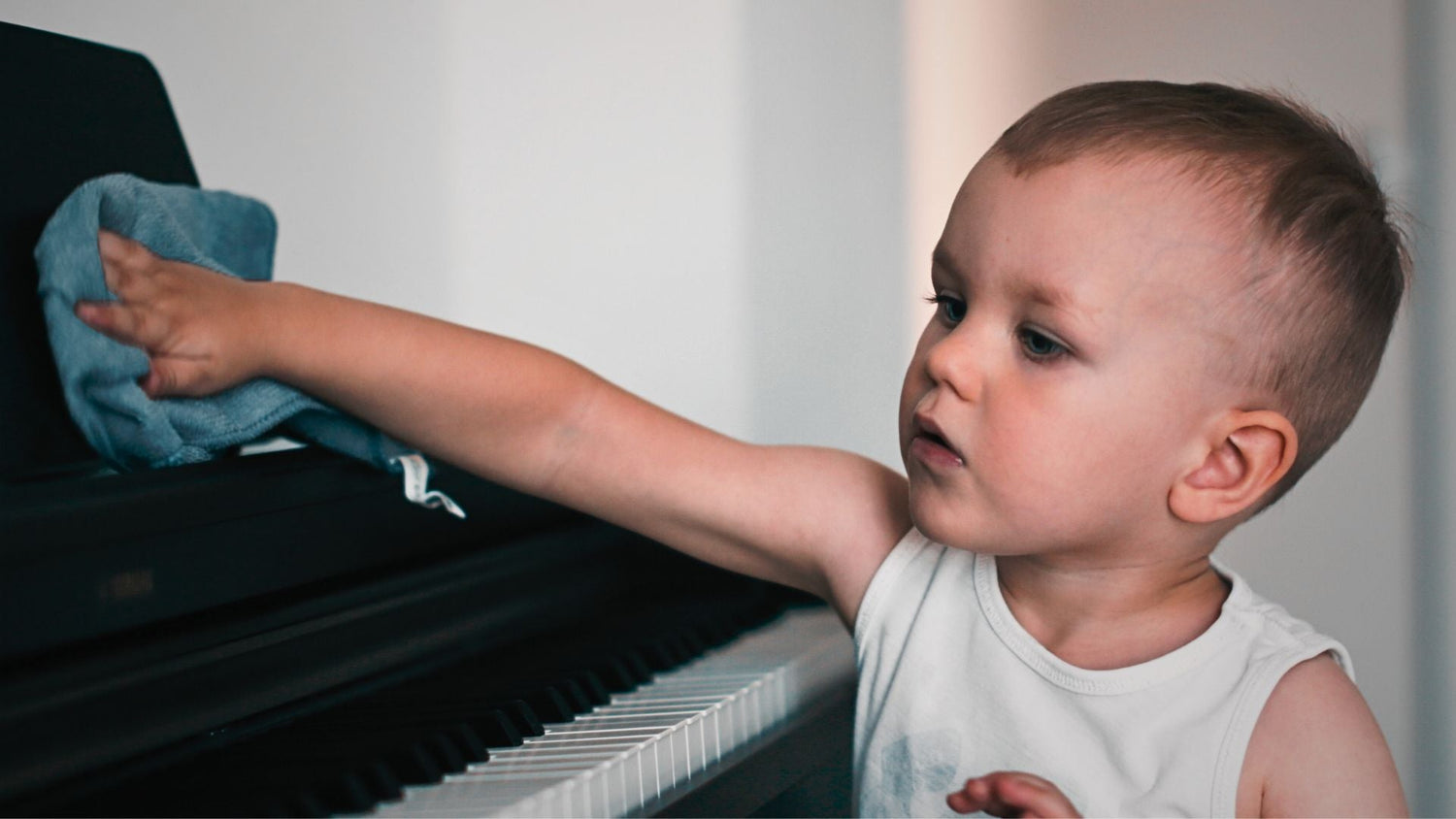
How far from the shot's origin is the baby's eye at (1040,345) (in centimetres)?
82

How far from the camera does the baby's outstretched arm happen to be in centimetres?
83

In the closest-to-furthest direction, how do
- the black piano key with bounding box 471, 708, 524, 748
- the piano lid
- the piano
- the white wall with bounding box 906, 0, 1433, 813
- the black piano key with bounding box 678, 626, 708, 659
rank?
1. the piano
2. the black piano key with bounding box 471, 708, 524, 748
3. the piano lid
4. the black piano key with bounding box 678, 626, 708, 659
5. the white wall with bounding box 906, 0, 1433, 813

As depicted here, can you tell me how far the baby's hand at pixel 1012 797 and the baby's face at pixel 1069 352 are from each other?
0.50ft

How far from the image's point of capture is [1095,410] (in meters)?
0.82

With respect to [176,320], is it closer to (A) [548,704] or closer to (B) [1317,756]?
(A) [548,704]

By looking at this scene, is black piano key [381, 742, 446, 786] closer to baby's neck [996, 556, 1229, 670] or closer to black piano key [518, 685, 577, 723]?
black piano key [518, 685, 577, 723]

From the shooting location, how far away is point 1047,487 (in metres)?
0.83

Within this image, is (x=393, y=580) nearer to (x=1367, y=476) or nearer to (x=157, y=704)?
(x=157, y=704)

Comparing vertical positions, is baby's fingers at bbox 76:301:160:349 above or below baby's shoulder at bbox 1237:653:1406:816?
above

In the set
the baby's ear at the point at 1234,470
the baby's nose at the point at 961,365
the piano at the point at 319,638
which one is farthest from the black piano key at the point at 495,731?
the baby's ear at the point at 1234,470

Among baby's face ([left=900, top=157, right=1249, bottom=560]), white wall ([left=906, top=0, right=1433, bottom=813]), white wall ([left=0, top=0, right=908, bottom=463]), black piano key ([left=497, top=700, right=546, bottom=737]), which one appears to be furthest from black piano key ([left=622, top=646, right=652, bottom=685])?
white wall ([left=906, top=0, right=1433, bottom=813])

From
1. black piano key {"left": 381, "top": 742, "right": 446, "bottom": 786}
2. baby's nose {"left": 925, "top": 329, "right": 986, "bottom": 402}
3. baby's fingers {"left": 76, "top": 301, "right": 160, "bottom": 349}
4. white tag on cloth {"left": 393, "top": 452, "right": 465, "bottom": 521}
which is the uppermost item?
baby's fingers {"left": 76, "top": 301, "right": 160, "bottom": 349}

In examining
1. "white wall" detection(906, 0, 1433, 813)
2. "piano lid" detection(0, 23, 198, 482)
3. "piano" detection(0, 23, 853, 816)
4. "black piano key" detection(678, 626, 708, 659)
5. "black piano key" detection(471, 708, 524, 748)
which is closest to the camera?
"piano" detection(0, 23, 853, 816)

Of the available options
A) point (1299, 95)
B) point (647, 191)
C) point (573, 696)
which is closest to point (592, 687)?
point (573, 696)
